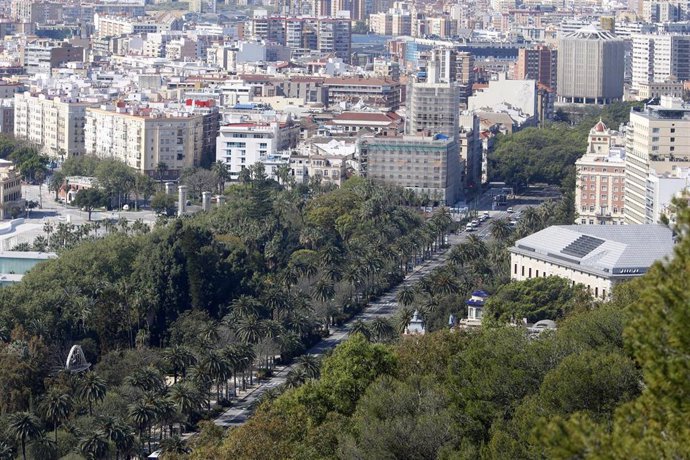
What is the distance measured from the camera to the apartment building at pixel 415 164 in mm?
82125

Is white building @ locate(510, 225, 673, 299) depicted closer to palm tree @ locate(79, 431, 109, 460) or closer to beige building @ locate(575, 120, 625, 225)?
palm tree @ locate(79, 431, 109, 460)


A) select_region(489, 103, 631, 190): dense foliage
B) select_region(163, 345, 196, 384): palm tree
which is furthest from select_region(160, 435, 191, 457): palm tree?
select_region(489, 103, 631, 190): dense foliage

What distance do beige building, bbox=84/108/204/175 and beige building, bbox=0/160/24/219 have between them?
1169cm

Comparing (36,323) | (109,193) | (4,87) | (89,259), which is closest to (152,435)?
(36,323)

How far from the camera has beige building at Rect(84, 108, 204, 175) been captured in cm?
8962

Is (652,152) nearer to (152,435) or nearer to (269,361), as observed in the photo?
(269,361)

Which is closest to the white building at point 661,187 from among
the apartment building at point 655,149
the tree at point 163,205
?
the apartment building at point 655,149

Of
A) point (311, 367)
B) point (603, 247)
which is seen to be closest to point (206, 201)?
point (603, 247)

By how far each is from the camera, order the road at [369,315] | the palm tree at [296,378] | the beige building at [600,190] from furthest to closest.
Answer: the beige building at [600,190] < the road at [369,315] < the palm tree at [296,378]

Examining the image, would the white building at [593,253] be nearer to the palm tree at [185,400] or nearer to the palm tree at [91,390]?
the palm tree at [185,400]

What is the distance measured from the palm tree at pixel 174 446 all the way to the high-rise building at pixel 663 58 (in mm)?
106684

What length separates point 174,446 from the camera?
123 feet

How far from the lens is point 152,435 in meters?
41.4

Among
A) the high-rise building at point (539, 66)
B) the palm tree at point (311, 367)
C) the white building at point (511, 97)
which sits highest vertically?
the high-rise building at point (539, 66)
